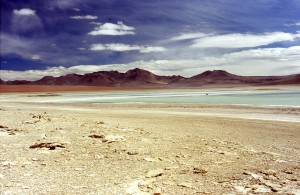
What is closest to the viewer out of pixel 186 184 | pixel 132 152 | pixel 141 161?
pixel 186 184

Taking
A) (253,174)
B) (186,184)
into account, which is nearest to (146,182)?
(186,184)

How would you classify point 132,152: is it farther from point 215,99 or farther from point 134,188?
point 215,99

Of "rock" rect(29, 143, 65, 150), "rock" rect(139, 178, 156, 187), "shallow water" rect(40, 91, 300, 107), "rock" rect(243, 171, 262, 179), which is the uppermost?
"rock" rect(29, 143, 65, 150)

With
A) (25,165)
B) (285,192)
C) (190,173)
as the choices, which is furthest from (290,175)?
(25,165)

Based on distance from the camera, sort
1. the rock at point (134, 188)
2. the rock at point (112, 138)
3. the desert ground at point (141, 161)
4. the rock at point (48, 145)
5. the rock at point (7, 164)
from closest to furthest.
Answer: the rock at point (134, 188) < the desert ground at point (141, 161) < the rock at point (7, 164) < the rock at point (48, 145) < the rock at point (112, 138)

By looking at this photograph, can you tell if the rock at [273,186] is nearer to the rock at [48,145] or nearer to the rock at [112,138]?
the rock at [112,138]

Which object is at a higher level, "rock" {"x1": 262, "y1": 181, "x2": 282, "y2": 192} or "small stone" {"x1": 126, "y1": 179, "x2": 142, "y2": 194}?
"small stone" {"x1": 126, "y1": 179, "x2": 142, "y2": 194}

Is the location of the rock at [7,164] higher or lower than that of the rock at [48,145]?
lower

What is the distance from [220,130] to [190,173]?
21.9ft

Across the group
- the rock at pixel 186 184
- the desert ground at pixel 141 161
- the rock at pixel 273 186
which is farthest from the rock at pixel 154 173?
the rock at pixel 273 186

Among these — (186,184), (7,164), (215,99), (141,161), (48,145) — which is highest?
(48,145)

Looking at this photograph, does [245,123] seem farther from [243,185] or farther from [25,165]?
[25,165]

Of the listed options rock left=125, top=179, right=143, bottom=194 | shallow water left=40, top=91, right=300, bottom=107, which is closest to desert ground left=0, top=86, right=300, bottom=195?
rock left=125, top=179, right=143, bottom=194

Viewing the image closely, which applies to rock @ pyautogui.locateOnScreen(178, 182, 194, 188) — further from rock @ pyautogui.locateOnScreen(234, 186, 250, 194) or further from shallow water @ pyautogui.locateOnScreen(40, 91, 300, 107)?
shallow water @ pyautogui.locateOnScreen(40, 91, 300, 107)
